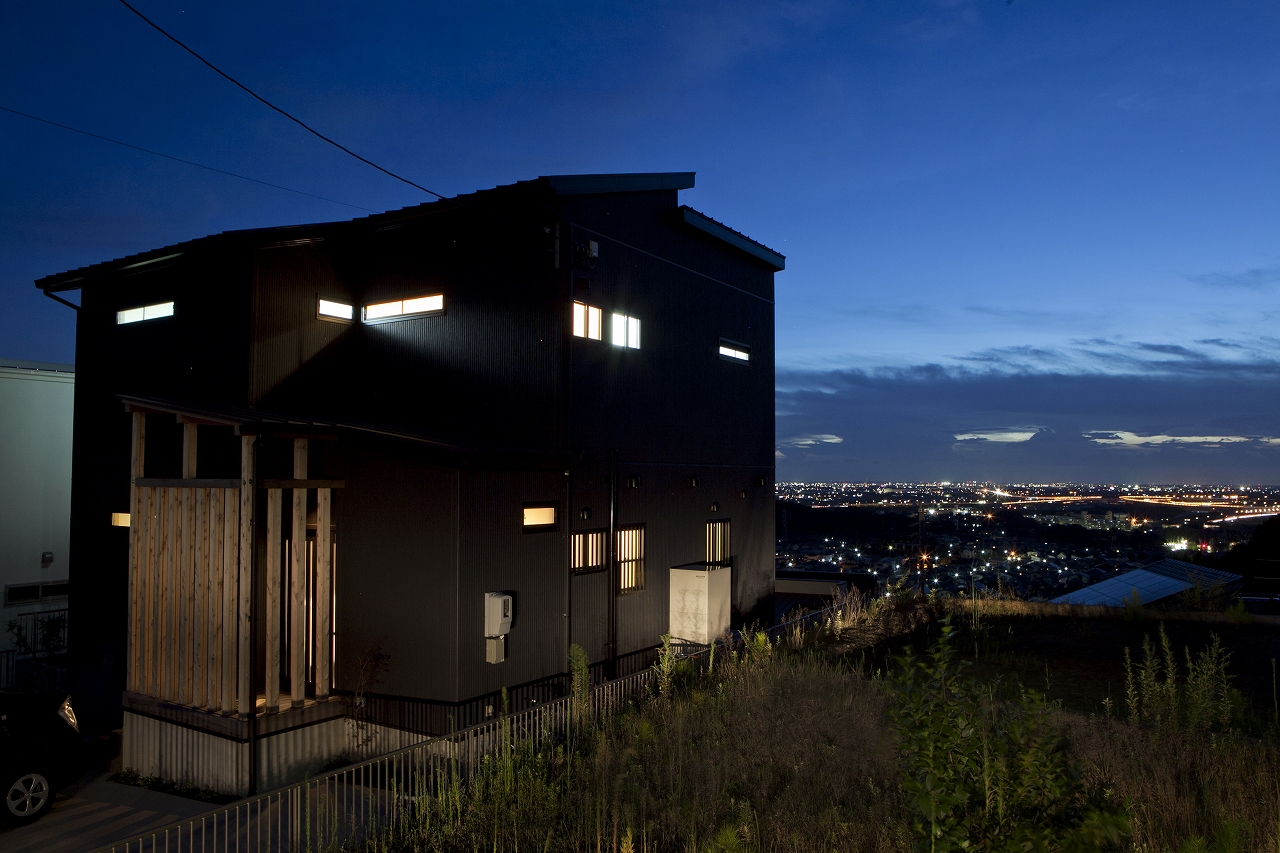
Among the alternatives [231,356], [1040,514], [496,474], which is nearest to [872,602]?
[496,474]

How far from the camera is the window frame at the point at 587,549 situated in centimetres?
1123

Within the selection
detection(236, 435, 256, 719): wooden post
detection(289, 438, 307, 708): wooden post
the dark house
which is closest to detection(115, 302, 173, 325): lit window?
the dark house

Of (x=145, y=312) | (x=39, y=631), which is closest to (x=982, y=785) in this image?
(x=145, y=312)

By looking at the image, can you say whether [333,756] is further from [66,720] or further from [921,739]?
[921,739]

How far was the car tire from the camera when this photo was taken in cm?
740

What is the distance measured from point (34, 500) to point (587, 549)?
12.4 meters

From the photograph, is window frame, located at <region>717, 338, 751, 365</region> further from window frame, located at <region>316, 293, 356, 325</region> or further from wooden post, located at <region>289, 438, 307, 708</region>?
wooden post, located at <region>289, 438, 307, 708</region>

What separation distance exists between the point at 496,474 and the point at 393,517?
1.34 metres

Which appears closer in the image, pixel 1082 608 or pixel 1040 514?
pixel 1082 608

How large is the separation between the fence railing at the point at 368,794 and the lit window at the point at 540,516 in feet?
7.96

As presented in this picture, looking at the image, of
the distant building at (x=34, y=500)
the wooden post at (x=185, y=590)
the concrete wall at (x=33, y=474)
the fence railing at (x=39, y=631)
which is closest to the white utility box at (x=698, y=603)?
the wooden post at (x=185, y=590)

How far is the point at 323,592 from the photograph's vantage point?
31.7 ft

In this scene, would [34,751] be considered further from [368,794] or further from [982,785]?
[982,785]

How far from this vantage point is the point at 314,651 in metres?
9.76
